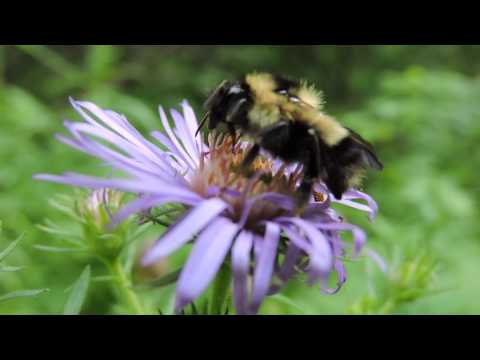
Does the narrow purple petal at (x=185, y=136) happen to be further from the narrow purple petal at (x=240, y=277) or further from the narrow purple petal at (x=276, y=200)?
the narrow purple petal at (x=240, y=277)

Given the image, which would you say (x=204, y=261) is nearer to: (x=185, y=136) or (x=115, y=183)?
(x=115, y=183)

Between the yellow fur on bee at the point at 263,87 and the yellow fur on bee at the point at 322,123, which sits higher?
the yellow fur on bee at the point at 263,87

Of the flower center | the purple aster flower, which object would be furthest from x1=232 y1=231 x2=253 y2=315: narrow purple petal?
the flower center

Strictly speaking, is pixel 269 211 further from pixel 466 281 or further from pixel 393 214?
pixel 393 214

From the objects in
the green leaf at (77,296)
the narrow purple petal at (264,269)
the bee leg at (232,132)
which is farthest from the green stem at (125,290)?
the narrow purple petal at (264,269)

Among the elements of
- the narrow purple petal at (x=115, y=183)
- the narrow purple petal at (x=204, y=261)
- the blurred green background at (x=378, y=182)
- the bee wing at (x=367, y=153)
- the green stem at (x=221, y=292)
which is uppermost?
the blurred green background at (x=378, y=182)

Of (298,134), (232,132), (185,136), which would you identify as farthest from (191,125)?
(298,134)
